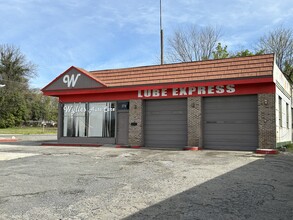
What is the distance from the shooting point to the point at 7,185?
23.7 feet

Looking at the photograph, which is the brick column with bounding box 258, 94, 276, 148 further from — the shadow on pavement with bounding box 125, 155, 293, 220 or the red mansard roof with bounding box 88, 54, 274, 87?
the shadow on pavement with bounding box 125, 155, 293, 220

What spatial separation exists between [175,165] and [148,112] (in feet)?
27.3

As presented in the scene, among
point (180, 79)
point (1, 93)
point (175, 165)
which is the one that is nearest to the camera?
point (175, 165)

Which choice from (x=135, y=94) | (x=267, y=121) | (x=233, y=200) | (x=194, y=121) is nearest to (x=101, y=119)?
(x=135, y=94)

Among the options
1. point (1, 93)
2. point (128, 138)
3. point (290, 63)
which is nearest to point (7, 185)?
point (128, 138)

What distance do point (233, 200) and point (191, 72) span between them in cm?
1181

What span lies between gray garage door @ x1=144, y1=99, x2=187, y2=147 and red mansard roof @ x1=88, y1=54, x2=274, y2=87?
142 centimetres

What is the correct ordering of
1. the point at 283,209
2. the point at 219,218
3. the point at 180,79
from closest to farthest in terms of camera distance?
1. the point at 219,218
2. the point at 283,209
3. the point at 180,79

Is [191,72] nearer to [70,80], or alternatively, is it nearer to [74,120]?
[70,80]

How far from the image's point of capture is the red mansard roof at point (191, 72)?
15242mm

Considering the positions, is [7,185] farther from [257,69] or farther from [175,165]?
[257,69]

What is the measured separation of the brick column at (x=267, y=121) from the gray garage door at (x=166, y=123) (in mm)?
4083

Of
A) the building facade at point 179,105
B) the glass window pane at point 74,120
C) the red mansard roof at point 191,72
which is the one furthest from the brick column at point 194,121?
the glass window pane at point 74,120

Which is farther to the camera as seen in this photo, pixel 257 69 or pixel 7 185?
pixel 257 69
